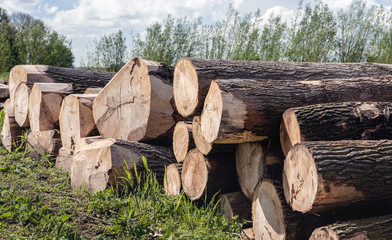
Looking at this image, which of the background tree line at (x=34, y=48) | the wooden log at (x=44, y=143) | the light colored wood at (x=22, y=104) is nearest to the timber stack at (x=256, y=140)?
the wooden log at (x=44, y=143)

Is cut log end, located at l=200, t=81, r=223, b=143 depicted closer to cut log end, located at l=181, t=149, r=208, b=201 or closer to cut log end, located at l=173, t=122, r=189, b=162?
cut log end, located at l=181, t=149, r=208, b=201

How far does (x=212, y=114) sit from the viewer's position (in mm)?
3137

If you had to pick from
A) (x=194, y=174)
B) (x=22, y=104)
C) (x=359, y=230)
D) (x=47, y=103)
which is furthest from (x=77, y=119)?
(x=359, y=230)

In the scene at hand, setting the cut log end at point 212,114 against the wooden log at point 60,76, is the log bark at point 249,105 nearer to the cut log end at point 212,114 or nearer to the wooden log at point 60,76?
the cut log end at point 212,114

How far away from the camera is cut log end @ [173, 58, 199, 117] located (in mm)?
3516

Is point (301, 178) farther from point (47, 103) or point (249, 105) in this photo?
point (47, 103)

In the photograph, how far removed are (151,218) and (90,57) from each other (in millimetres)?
9772

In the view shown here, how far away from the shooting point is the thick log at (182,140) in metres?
3.73

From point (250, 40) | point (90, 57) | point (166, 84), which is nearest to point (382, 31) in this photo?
point (250, 40)

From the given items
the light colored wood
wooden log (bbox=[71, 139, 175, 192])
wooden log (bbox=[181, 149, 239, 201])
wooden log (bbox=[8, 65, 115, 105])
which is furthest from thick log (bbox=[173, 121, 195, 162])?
the light colored wood

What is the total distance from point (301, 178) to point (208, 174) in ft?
3.51

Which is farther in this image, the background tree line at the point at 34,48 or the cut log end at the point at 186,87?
the background tree line at the point at 34,48

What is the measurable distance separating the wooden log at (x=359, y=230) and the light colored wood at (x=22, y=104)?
5.12 metres

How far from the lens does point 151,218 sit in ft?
11.2
